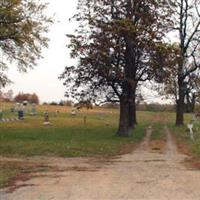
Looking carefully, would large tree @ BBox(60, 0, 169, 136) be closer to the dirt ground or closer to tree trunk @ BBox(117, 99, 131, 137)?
tree trunk @ BBox(117, 99, 131, 137)

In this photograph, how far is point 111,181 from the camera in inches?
602

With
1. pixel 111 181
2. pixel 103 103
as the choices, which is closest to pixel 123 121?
pixel 103 103

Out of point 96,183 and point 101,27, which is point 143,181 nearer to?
point 96,183

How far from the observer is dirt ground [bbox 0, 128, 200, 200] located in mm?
13094

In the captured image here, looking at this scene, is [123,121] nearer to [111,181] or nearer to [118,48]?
[118,48]

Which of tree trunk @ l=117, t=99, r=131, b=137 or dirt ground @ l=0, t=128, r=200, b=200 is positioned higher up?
tree trunk @ l=117, t=99, r=131, b=137

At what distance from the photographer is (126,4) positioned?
3462cm

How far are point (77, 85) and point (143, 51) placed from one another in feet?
14.7

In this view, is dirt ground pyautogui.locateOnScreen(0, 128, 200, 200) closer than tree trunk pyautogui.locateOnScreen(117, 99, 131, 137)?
Yes

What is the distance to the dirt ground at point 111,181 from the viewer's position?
13094mm

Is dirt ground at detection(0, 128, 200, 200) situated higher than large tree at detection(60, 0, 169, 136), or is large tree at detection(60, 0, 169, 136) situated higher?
large tree at detection(60, 0, 169, 136)

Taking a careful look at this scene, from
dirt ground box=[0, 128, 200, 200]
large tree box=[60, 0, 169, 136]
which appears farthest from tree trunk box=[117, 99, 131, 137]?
dirt ground box=[0, 128, 200, 200]

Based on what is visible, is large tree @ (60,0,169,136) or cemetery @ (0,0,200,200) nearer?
cemetery @ (0,0,200,200)

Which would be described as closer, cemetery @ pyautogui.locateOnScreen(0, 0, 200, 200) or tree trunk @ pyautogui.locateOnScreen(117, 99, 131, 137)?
cemetery @ pyautogui.locateOnScreen(0, 0, 200, 200)
